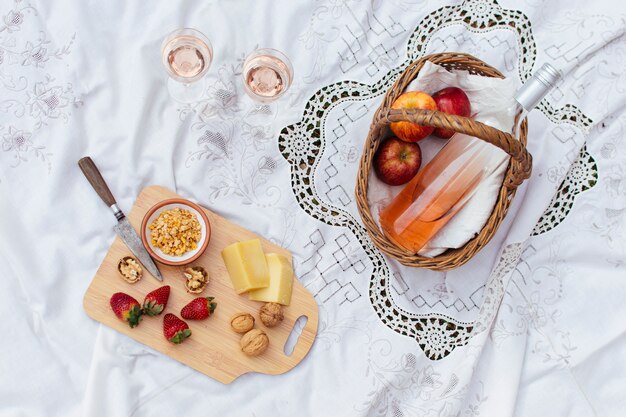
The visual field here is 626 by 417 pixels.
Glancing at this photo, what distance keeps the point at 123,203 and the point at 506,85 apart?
812 millimetres

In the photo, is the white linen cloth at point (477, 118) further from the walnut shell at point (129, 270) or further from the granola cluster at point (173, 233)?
the walnut shell at point (129, 270)

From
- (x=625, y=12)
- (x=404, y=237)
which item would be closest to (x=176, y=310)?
(x=404, y=237)

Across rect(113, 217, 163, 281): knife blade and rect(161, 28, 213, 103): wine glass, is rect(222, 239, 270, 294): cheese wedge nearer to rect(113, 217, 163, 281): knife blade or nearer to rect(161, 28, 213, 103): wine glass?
rect(113, 217, 163, 281): knife blade

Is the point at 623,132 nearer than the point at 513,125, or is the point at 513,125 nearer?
the point at 513,125

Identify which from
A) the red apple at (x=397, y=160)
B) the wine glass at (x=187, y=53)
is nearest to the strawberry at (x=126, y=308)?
the wine glass at (x=187, y=53)

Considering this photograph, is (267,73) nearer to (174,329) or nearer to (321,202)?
(321,202)

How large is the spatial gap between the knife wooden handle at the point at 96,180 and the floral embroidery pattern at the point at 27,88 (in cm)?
8

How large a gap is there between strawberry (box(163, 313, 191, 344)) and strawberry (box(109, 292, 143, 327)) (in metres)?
0.05

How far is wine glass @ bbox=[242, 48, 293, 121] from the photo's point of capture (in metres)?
1.27

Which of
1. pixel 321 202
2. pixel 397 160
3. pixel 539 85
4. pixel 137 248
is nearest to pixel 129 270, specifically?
pixel 137 248

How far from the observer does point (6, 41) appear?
1.27 m

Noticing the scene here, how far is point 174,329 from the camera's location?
1189mm

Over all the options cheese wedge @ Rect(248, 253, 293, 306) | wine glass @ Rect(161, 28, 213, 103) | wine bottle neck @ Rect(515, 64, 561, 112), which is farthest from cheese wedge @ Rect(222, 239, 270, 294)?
wine bottle neck @ Rect(515, 64, 561, 112)

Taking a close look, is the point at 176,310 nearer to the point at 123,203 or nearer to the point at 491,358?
the point at 123,203
